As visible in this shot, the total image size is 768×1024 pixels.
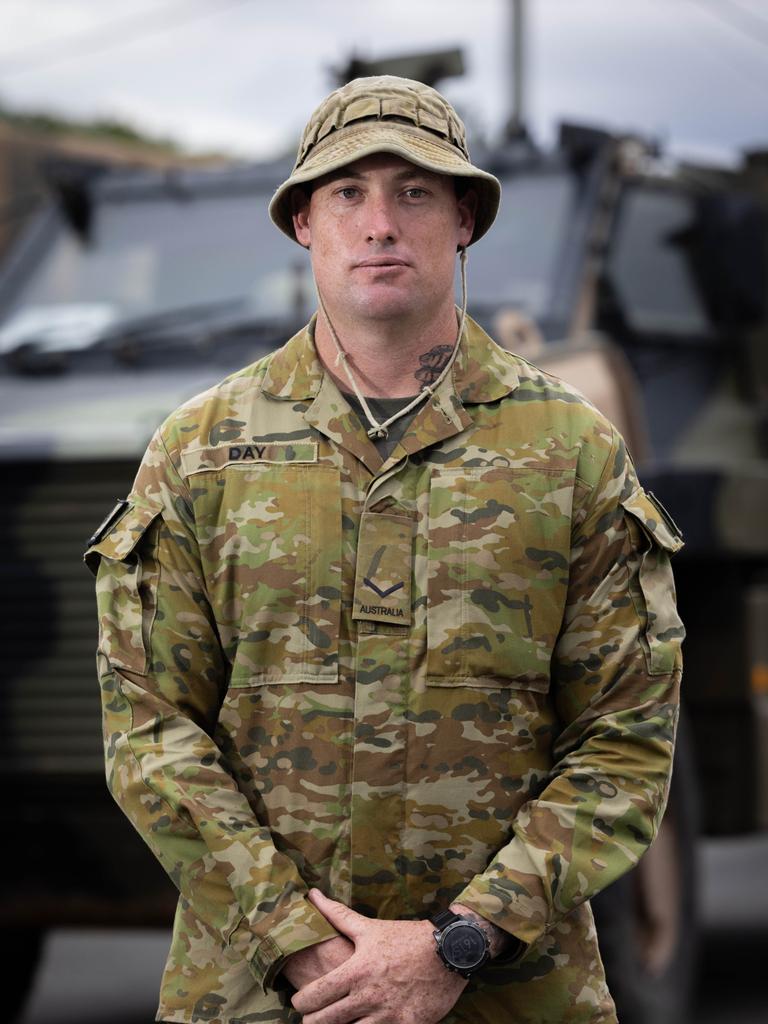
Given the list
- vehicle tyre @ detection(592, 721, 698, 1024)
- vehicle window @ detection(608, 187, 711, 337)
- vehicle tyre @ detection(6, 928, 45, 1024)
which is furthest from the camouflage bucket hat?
vehicle window @ detection(608, 187, 711, 337)

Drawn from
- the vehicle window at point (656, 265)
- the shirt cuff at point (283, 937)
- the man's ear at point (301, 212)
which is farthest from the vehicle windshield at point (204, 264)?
the shirt cuff at point (283, 937)

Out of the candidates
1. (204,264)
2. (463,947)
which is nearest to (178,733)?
Answer: (463,947)

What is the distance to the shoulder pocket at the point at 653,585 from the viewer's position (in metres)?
2.26

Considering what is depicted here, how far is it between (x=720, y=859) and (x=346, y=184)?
5930mm

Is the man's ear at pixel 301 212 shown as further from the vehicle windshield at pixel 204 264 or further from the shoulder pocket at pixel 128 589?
the vehicle windshield at pixel 204 264

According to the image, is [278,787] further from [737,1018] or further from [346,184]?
[737,1018]

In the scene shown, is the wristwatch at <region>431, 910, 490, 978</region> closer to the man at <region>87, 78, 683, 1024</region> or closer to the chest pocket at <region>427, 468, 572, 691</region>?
the man at <region>87, 78, 683, 1024</region>

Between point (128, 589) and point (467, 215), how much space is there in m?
0.64

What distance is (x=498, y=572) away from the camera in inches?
88.6

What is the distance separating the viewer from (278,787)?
7.39 ft

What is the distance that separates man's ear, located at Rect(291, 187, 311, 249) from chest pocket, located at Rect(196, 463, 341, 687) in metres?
0.34

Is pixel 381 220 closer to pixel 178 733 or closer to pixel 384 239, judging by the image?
pixel 384 239

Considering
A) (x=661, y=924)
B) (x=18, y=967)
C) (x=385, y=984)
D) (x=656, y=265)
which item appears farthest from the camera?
(x=656, y=265)

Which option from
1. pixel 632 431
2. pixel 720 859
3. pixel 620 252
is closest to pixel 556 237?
pixel 620 252
